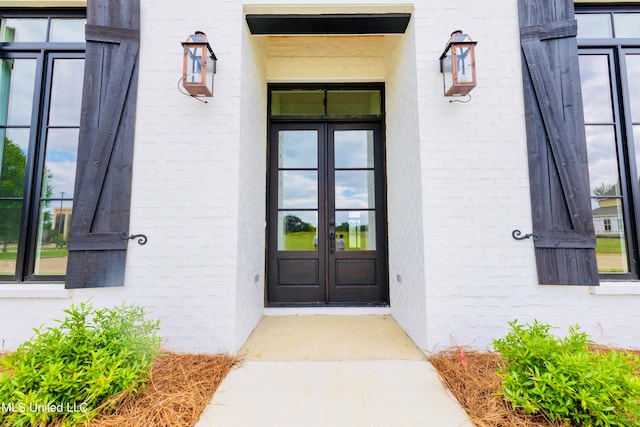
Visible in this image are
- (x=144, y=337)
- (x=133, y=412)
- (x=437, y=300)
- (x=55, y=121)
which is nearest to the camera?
(x=133, y=412)

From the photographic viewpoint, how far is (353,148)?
3.47 m

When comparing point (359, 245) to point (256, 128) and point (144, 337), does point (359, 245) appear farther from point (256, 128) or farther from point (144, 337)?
point (144, 337)

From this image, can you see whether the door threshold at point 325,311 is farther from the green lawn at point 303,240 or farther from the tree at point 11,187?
the tree at point 11,187

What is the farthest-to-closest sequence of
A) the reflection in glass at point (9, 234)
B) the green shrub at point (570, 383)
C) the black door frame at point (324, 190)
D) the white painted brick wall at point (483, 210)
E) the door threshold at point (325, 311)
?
the black door frame at point (324, 190) < the door threshold at point (325, 311) < the reflection in glass at point (9, 234) < the white painted brick wall at point (483, 210) < the green shrub at point (570, 383)

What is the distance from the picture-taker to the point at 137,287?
7.38 feet

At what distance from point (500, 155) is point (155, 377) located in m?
2.94

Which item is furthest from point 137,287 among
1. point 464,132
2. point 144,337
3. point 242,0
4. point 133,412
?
point 464,132

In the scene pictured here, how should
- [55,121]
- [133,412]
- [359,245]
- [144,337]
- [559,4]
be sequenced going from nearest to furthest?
[133,412]
[144,337]
[559,4]
[55,121]
[359,245]

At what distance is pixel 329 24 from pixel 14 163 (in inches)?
120

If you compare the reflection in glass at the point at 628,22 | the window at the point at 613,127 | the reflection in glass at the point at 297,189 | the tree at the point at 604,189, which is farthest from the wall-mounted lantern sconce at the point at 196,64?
the reflection in glass at the point at 628,22

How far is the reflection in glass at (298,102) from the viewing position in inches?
136

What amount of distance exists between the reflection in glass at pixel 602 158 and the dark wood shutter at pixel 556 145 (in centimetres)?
46

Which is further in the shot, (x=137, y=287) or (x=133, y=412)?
(x=137, y=287)

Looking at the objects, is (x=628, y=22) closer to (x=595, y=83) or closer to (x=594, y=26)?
(x=594, y=26)
